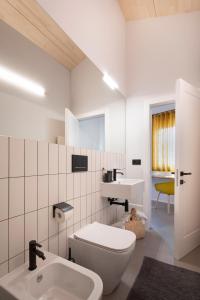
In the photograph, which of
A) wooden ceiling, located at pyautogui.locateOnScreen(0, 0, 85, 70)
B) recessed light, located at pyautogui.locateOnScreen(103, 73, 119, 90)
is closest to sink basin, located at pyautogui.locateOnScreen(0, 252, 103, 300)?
wooden ceiling, located at pyautogui.locateOnScreen(0, 0, 85, 70)

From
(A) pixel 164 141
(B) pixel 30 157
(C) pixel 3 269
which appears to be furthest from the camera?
(A) pixel 164 141

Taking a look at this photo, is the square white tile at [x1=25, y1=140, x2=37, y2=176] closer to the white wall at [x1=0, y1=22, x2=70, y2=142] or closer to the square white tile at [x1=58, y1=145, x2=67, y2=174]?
the white wall at [x1=0, y1=22, x2=70, y2=142]

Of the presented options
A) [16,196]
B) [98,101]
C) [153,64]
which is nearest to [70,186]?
[16,196]

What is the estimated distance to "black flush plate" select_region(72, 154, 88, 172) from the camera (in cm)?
158

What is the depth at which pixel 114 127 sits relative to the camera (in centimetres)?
250

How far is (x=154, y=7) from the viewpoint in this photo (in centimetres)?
238

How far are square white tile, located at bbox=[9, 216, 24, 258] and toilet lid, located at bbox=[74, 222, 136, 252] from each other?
1.52 feet

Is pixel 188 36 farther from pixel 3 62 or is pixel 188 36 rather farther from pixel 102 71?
pixel 3 62

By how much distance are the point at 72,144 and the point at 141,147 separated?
1.32 metres

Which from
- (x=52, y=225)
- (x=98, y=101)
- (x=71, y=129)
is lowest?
(x=52, y=225)

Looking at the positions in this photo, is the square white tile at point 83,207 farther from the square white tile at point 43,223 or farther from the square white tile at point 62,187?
the square white tile at point 43,223

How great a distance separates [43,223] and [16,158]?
1.71ft

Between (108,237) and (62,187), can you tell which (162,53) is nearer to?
(62,187)

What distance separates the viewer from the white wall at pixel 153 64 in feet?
7.58
